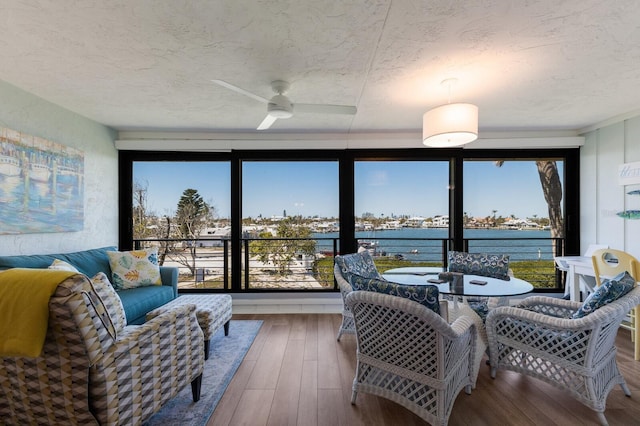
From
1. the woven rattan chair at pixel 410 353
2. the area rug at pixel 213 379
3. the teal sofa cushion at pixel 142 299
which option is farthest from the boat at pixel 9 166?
the woven rattan chair at pixel 410 353

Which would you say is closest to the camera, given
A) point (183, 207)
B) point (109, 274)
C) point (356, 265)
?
point (356, 265)

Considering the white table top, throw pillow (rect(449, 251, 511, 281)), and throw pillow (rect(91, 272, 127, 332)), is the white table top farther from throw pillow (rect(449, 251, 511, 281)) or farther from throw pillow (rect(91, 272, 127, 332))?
throw pillow (rect(91, 272, 127, 332))

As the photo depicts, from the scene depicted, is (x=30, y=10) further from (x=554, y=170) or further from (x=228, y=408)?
(x=554, y=170)

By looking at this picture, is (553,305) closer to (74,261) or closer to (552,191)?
(552,191)

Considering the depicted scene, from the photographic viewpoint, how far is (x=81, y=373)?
4.10ft

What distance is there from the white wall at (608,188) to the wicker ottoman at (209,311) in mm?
4255

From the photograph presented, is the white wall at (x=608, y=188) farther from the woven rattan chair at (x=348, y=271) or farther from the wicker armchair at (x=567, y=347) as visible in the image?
the woven rattan chair at (x=348, y=271)

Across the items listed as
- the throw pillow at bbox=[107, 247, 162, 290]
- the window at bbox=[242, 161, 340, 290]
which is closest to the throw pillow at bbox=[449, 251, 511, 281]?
the window at bbox=[242, 161, 340, 290]

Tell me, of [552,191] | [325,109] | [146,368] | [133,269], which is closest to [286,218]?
[133,269]

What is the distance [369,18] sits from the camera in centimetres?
162

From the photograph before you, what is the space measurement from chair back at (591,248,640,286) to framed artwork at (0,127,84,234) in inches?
196

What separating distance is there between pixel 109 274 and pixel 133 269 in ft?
0.70

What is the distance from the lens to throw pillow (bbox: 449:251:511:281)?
279 cm

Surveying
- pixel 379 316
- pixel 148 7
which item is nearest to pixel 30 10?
pixel 148 7
